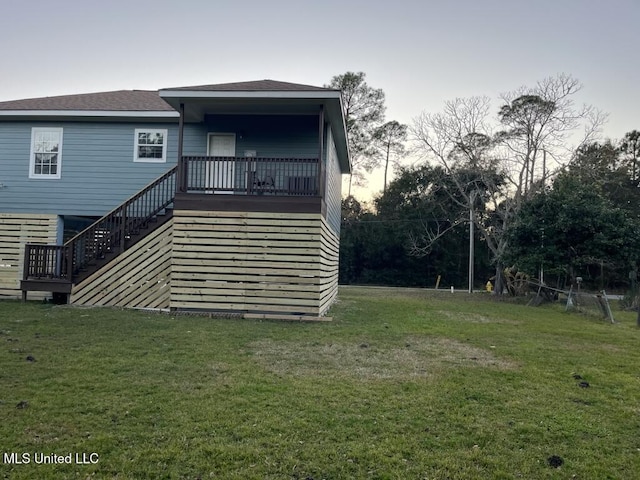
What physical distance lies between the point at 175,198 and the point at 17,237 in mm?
5306

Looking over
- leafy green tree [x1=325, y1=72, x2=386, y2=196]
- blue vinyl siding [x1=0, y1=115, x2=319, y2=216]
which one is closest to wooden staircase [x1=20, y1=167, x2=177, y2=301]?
blue vinyl siding [x1=0, y1=115, x2=319, y2=216]

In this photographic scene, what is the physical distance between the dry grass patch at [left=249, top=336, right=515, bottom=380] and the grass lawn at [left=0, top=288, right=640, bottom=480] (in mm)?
29

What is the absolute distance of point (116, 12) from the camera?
42.0 ft

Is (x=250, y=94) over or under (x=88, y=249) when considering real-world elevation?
over

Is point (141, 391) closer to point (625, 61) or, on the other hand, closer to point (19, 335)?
point (19, 335)

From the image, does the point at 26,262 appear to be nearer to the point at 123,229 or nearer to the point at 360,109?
the point at 123,229

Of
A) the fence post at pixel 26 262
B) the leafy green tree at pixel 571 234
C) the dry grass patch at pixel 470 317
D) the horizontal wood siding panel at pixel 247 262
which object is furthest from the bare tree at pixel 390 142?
the fence post at pixel 26 262

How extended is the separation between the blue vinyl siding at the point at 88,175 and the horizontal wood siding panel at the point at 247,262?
322 centimetres

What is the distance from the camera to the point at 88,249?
10367 mm

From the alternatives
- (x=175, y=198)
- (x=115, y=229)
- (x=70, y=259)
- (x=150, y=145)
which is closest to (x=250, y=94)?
(x=175, y=198)

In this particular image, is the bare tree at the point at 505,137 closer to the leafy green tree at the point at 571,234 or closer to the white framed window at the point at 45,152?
the leafy green tree at the point at 571,234

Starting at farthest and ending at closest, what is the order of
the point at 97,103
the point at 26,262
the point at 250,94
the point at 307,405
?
1. the point at 97,103
2. the point at 26,262
3. the point at 250,94
4. the point at 307,405

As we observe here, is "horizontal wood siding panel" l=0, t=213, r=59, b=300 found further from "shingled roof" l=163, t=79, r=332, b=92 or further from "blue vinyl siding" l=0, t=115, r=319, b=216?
"shingled roof" l=163, t=79, r=332, b=92

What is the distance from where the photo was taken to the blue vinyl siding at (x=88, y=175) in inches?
462
